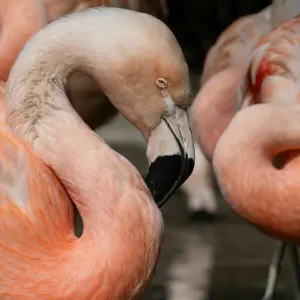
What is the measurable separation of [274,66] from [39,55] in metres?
1.02

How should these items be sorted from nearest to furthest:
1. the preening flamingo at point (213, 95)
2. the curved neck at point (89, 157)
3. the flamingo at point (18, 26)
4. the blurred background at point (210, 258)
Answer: the curved neck at point (89, 157) < the flamingo at point (18, 26) < the blurred background at point (210, 258) < the preening flamingo at point (213, 95)

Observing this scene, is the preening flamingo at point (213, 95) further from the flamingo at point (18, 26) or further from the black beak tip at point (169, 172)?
the black beak tip at point (169, 172)

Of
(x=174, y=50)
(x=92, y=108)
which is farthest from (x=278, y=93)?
(x=174, y=50)

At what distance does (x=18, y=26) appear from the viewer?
101 inches

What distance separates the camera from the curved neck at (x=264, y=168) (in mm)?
2443

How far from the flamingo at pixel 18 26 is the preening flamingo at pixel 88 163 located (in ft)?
1.91

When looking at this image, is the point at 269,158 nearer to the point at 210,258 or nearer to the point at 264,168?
the point at 264,168

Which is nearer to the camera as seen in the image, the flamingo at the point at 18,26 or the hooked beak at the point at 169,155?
the hooked beak at the point at 169,155

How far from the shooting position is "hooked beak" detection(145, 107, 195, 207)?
1.96 m

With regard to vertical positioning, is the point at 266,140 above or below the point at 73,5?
below

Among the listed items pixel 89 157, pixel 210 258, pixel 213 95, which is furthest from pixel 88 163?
pixel 210 258

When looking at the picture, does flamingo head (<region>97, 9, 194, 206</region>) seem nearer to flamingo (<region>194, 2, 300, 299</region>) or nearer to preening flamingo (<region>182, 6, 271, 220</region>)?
flamingo (<region>194, 2, 300, 299</region>)

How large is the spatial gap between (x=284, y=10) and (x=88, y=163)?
5.44ft

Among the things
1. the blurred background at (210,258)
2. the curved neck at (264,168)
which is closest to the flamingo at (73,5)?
the curved neck at (264,168)
